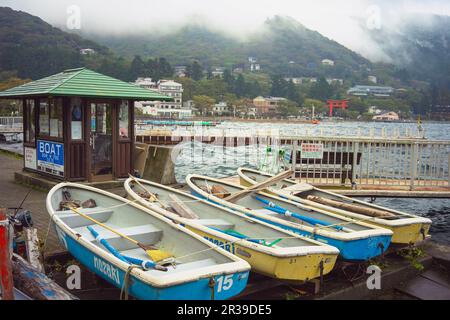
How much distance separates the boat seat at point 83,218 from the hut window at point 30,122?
6.70 metres

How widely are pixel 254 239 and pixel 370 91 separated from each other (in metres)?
178

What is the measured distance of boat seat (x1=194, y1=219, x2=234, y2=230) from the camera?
20.8ft

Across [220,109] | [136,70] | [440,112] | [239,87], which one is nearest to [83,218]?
[136,70]

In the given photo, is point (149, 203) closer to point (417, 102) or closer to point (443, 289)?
point (443, 289)

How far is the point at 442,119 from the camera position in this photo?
589 feet

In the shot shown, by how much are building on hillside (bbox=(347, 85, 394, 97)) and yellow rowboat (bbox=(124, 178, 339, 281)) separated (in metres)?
173

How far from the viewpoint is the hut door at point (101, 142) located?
11633mm

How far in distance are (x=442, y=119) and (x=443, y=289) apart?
19383 centimetres

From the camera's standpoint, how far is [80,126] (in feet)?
36.9

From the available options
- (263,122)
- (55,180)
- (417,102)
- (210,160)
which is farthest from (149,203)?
(417,102)

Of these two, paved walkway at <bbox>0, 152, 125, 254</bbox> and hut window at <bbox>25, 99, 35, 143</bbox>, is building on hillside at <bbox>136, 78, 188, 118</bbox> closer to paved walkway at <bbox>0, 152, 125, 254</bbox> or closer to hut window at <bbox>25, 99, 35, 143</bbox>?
hut window at <bbox>25, 99, 35, 143</bbox>

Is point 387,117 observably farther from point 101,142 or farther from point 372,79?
point 101,142

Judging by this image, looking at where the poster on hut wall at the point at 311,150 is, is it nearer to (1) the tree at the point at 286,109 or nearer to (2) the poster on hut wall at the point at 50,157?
(2) the poster on hut wall at the point at 50,157

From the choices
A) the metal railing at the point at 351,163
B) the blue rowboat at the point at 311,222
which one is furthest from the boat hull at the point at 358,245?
the metal railing at the point at 351,163
